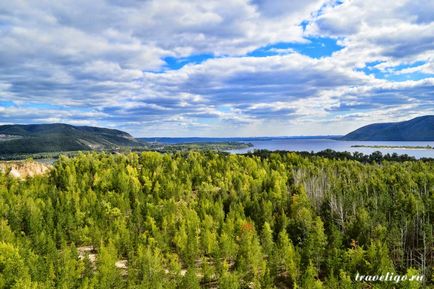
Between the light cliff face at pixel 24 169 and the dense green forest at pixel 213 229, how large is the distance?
8677 mm

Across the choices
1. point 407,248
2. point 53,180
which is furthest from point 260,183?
point 53,180

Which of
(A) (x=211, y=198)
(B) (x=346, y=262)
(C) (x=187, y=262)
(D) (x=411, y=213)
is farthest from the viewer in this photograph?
(A) (x=211, y=198)

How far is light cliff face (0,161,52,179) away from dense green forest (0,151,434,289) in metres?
8.68

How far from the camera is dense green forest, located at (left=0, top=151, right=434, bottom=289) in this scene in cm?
6544

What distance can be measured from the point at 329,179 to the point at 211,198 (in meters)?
42.8

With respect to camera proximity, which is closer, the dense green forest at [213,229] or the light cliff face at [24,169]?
the dense green forest at [213,229]

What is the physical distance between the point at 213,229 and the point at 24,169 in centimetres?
9751

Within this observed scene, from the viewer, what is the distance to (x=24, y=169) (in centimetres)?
15112

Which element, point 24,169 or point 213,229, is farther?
point 24,169

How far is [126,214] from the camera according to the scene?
4250 inches

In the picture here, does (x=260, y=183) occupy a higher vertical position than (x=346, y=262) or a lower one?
higher

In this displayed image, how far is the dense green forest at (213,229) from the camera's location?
6544 centimetres

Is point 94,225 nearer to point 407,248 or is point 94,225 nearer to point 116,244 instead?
point 116,244

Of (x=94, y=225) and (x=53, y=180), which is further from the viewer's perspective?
(x=53, y=180)
